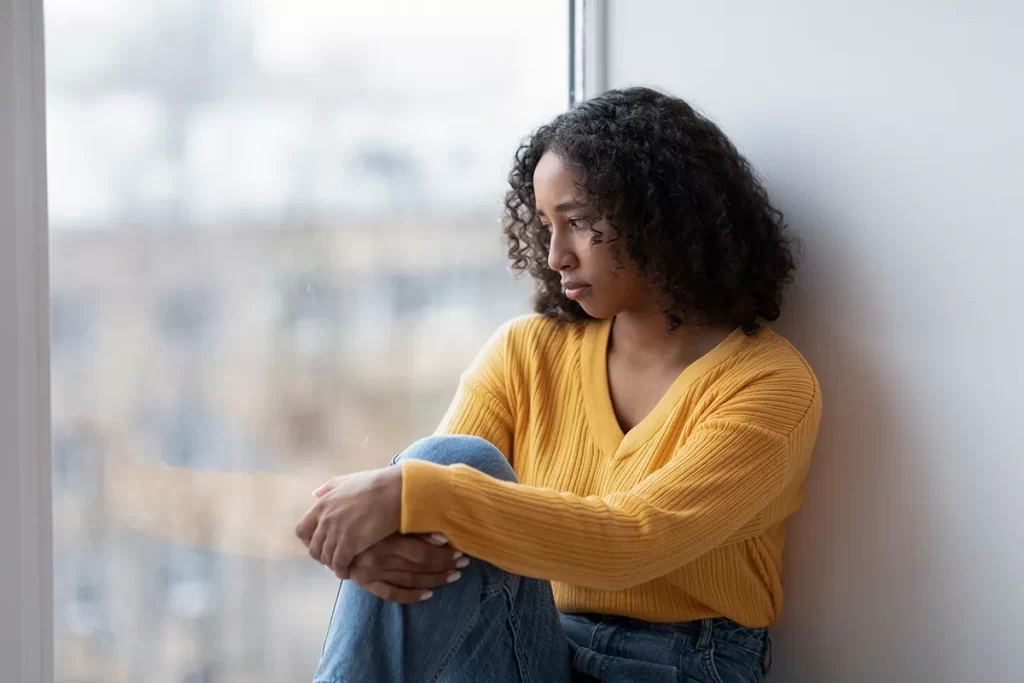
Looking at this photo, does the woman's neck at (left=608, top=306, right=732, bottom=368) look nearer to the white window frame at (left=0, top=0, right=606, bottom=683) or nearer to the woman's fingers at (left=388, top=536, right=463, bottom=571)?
the woman's fingers at (left=388, top=536, right=463, bottom=571)

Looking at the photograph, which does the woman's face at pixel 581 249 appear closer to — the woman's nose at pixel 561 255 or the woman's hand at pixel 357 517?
the woman's nose at pixel 561 255

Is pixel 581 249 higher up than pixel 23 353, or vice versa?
pixel 581 249

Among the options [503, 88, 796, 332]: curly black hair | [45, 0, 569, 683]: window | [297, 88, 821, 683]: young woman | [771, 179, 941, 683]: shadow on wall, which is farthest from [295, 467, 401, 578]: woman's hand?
[771, 179, 941, 683]: shadow on wall

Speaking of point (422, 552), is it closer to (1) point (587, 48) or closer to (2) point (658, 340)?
(2) point (658, 340)

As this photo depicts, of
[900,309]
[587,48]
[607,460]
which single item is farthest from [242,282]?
[900,309]

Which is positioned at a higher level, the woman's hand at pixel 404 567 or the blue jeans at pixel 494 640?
the woman's hand at pixel 404 567

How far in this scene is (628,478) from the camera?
125 centimetres

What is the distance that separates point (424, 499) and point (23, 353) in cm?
49

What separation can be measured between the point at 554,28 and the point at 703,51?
276 mm

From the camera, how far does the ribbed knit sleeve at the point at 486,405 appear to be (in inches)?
53.9

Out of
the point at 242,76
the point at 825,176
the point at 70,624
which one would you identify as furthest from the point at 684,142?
the point at 70,624

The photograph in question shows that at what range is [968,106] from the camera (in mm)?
1131

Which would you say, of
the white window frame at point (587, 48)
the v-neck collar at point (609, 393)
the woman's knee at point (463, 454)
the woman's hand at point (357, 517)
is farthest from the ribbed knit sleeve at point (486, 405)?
the white window frame at point (587, 48)

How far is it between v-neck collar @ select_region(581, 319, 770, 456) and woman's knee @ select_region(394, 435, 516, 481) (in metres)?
0.21
